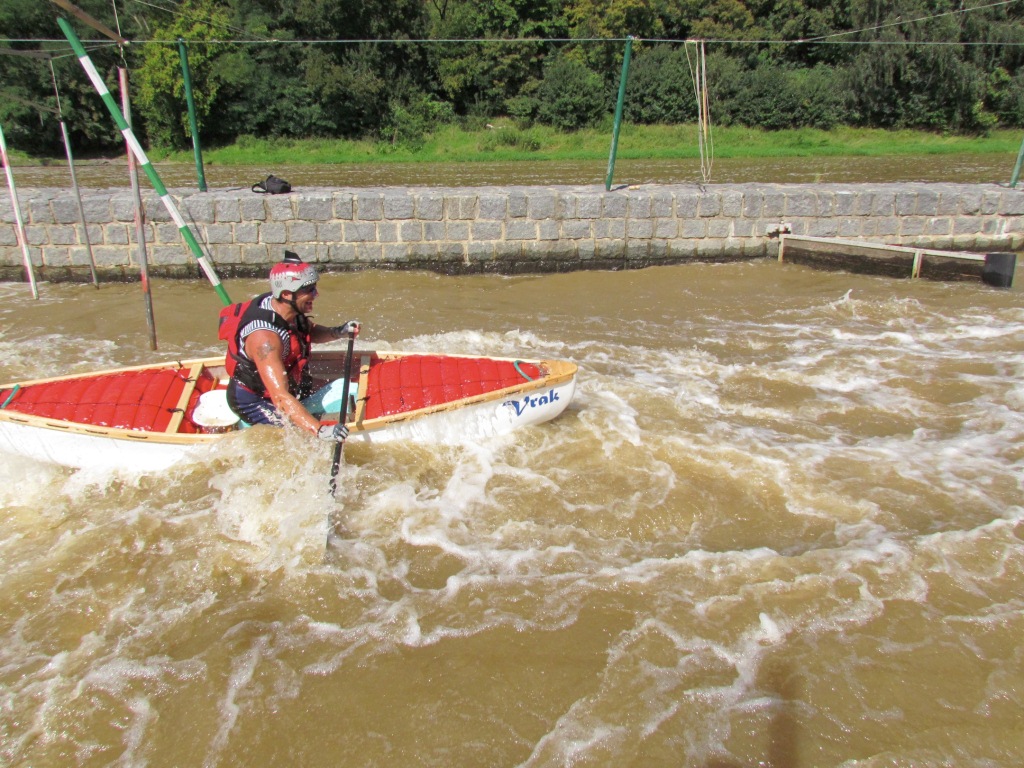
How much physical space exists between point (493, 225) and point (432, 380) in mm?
4659

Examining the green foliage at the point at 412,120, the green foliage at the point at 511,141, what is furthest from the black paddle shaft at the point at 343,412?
the green foliage at the point at 412,120

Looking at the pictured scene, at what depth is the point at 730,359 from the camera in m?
6.32

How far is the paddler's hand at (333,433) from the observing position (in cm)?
390

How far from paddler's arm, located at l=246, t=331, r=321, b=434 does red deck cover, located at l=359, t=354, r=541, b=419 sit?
0.55 meters

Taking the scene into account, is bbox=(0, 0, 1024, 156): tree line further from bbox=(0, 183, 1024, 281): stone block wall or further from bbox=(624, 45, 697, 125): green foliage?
bbox=(0, 183, 1024, 281): stone block wall

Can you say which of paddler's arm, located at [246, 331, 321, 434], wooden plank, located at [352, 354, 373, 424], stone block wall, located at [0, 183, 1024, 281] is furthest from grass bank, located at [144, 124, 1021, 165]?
paddler's arm, located at [246, 331, 321, 434]

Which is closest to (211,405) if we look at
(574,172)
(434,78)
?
(574,172)

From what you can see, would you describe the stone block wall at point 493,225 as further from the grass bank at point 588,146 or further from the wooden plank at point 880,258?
the grass bank at point 588,146

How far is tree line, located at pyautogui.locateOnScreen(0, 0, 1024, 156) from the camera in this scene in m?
25.3

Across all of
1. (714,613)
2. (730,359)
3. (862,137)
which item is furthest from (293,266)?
(862,137)

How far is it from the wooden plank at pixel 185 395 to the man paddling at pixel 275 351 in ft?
1.13

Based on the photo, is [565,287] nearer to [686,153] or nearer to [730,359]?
[730,359]

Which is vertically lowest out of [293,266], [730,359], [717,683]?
[717,683]

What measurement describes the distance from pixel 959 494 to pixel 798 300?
4.17m
